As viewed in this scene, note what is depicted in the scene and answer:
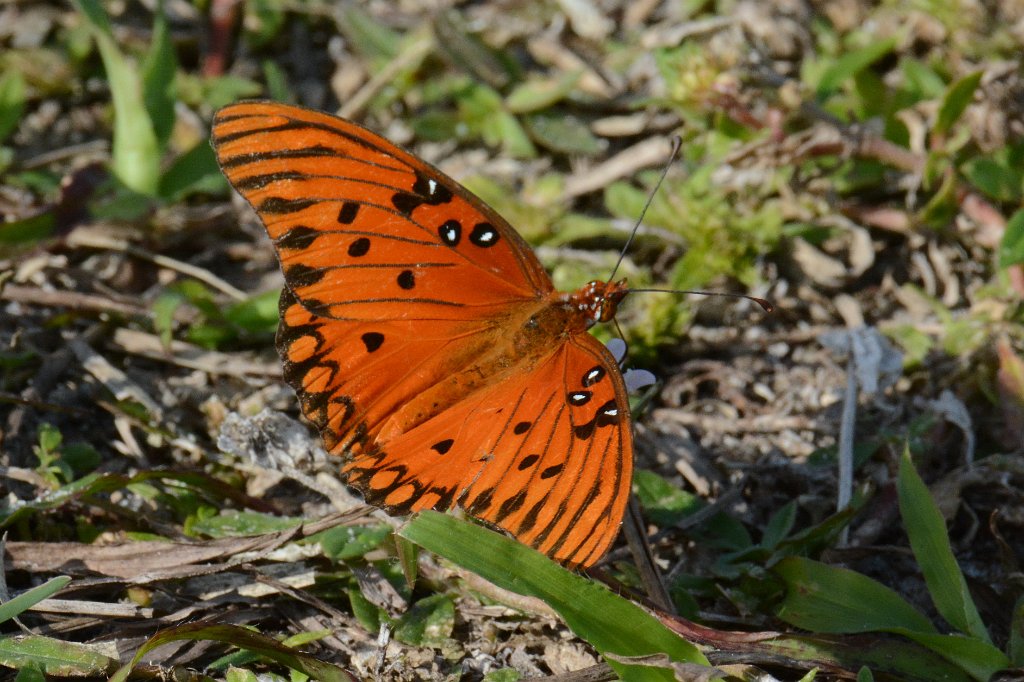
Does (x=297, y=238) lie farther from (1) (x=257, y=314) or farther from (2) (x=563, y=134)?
(2) (x=563, y=134)

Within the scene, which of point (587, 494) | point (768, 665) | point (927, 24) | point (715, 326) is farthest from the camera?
point (927, 24)

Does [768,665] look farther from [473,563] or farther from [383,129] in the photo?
[383,129]

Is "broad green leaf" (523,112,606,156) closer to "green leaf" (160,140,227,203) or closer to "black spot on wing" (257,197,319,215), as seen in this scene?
"green leaf" (160,140,227,203)

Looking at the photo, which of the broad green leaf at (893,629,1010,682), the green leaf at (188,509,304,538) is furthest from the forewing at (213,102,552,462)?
the broad green leaf at (893,629,1010,682)

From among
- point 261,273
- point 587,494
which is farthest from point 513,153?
point 587,494

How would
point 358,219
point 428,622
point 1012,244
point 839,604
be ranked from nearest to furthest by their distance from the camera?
point 358,219 → point 839,604 → point 428,622 → point 1012,244

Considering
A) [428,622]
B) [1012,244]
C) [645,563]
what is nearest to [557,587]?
[645,563]

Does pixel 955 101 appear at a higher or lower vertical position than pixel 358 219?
higher
